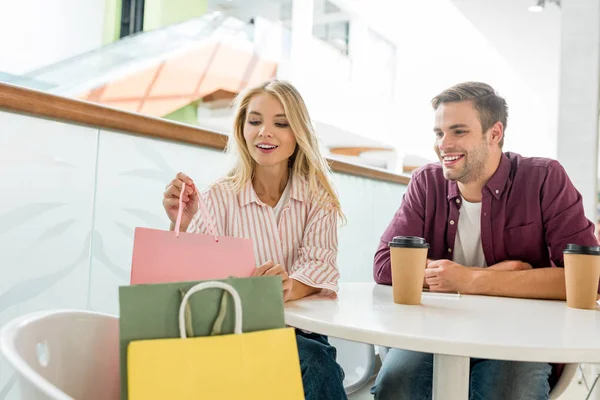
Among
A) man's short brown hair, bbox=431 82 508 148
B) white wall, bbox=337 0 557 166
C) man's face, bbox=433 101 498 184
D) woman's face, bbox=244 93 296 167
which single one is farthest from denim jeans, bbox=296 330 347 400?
white wall, bbox=337 0 557 166

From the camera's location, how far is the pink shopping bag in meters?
0.92

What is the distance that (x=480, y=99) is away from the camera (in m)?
1.75

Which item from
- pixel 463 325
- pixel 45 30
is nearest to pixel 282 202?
pixel 463 325

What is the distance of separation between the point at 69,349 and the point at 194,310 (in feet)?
0.68

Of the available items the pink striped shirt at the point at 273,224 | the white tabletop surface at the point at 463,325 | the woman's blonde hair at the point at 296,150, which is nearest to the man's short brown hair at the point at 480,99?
the woman's blonde hair at the point at 296,150

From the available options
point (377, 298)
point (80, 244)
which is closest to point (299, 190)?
point (377, 298)

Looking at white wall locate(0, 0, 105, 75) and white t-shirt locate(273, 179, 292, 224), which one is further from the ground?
white wall locate(0, 0, 105, 75)

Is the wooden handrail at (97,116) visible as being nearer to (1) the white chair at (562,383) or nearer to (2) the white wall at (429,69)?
(1) the white chair at (562,383)

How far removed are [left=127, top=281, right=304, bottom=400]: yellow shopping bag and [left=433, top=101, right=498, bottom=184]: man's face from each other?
1.07m

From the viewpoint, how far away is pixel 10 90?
4.06 ft

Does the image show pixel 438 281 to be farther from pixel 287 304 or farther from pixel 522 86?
pixel 522 86

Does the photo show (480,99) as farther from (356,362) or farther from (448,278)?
(356,362)

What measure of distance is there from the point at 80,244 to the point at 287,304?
638mm

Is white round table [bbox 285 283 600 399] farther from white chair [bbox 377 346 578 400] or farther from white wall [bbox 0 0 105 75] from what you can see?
white wall [bbox 0 0 105 75]
